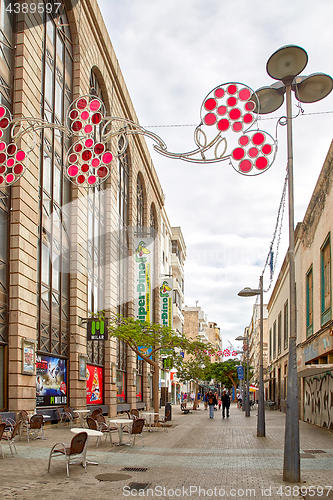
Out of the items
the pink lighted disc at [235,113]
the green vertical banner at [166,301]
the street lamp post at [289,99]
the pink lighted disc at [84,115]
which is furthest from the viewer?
the green vertical banner at [166,301]

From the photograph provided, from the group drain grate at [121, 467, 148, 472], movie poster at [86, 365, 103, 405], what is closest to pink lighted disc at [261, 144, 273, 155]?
drain grate at [121, 467, 148, 472]

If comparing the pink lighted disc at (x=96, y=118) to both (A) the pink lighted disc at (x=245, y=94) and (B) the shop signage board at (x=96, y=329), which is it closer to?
(A) the pink lighted disc at (x=245, y=94)

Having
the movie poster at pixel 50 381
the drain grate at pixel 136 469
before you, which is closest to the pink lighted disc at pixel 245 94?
the drain grate at pixel 136 469

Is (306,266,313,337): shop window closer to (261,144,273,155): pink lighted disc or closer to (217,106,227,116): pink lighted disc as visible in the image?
(261,144,273,155): pink lighted disc

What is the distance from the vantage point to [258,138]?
9258mm

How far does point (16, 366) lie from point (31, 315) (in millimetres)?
2056

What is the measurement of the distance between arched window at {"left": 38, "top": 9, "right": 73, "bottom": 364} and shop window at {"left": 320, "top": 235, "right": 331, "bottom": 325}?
11.6 m

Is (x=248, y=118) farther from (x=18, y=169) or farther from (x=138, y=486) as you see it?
(x=138, y=486)

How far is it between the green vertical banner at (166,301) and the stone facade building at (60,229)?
12468 mm

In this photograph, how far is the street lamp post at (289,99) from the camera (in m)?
10.3

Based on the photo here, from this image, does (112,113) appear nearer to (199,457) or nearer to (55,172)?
(55,172)

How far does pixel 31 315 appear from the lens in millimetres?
19250

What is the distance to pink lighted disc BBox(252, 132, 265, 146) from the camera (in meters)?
9.23

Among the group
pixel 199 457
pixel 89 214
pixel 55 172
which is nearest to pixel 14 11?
pixel 55 172
